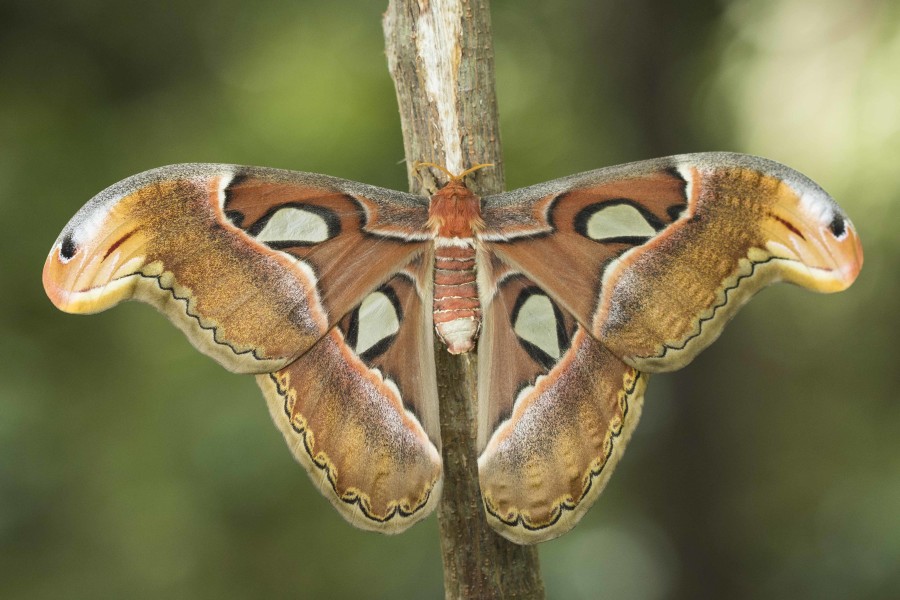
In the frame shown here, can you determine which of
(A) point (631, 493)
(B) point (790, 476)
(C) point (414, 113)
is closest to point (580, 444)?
(C) point (414, 113)

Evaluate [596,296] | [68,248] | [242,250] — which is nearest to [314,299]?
[242,250]

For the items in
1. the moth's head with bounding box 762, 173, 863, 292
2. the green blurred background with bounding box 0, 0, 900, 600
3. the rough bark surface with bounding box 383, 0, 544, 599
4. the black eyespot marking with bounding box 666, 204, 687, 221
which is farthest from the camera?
the green blurred background with bounding box 0, 0, 900, 600

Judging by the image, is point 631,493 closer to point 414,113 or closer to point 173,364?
point 173,364

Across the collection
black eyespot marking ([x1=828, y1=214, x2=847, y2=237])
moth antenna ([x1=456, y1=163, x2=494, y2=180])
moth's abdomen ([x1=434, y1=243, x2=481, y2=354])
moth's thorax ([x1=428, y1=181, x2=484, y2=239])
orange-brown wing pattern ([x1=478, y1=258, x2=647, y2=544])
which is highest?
moth antenna ([x1=456, y1=163, x2=494, y2=180])

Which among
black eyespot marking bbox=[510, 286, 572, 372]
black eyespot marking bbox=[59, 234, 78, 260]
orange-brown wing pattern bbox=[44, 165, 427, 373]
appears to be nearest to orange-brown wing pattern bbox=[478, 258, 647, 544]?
black eyespot marking bbox=[510, 286, 572, 372]

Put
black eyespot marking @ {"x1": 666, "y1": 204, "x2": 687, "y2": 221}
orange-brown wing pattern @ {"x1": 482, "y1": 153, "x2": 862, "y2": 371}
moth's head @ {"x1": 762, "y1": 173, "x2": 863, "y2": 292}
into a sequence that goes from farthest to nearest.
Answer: black eyespot marking @ {"x1": 666, "y1": 204, "x2": 687, "y2": 221} < orange-brown wing pattern @ {"x1": 482, "y1": 153, "x2": 862, "y2": 371} < moth's head @ {"x1": 762, "y1": 173, "x2": 863, "y2": 292}

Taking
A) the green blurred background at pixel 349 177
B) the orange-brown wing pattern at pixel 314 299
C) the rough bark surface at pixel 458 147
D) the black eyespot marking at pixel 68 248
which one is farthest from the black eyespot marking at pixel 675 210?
the green blurred background at pixel 349 177

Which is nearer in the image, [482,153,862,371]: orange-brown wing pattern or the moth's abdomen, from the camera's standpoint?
[482,153,862,371]: orange-brown wing pattern

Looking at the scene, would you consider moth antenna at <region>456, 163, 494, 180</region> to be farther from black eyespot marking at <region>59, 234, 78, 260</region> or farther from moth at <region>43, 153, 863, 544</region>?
black eyespot marking at <region>59, 234, 78, 260</region>

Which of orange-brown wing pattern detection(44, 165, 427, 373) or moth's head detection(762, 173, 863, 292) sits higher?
orange-brown wing pattern detection(44, 165, 427, 373)

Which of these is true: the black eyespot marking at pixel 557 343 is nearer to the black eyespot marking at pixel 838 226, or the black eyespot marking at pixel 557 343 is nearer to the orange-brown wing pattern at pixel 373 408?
the orange-brown wing pattern at pixel 373 408
